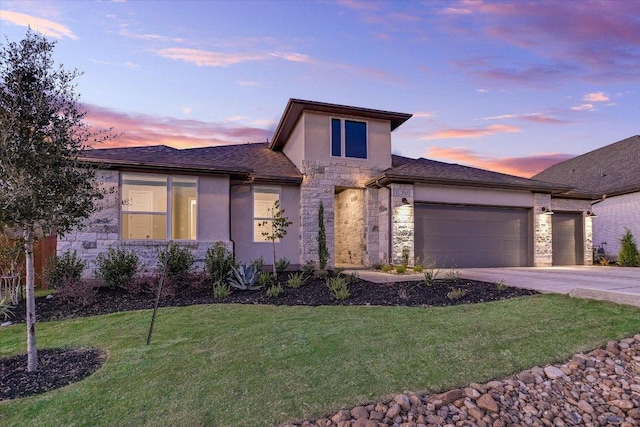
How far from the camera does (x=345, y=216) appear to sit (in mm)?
14203

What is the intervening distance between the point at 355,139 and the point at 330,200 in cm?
226

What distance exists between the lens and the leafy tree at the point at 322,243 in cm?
1118

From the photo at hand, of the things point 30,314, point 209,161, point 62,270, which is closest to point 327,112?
point 209,161

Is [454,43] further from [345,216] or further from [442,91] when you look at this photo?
[345,216]

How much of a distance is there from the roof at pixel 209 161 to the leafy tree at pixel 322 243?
1388 mm

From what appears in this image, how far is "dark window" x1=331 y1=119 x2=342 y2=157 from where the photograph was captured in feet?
39.0

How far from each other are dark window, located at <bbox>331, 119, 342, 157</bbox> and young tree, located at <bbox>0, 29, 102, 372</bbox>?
27.2ft

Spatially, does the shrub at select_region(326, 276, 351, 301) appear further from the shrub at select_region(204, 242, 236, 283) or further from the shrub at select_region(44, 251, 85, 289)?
the shrub at select_region(44, 251, 85, 289)

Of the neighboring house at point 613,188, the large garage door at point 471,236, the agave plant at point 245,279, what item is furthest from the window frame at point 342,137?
the neighboring house at point 613,188

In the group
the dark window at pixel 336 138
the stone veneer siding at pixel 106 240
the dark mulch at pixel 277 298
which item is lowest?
the dark mulch at pixel 277 298

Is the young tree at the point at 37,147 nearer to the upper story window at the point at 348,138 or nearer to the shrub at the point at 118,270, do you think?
the shrub at the point at 118,270

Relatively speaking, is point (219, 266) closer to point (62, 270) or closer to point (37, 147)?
point (62, 270)

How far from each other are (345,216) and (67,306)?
9.47 meters

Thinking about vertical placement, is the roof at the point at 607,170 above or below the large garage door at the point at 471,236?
above
